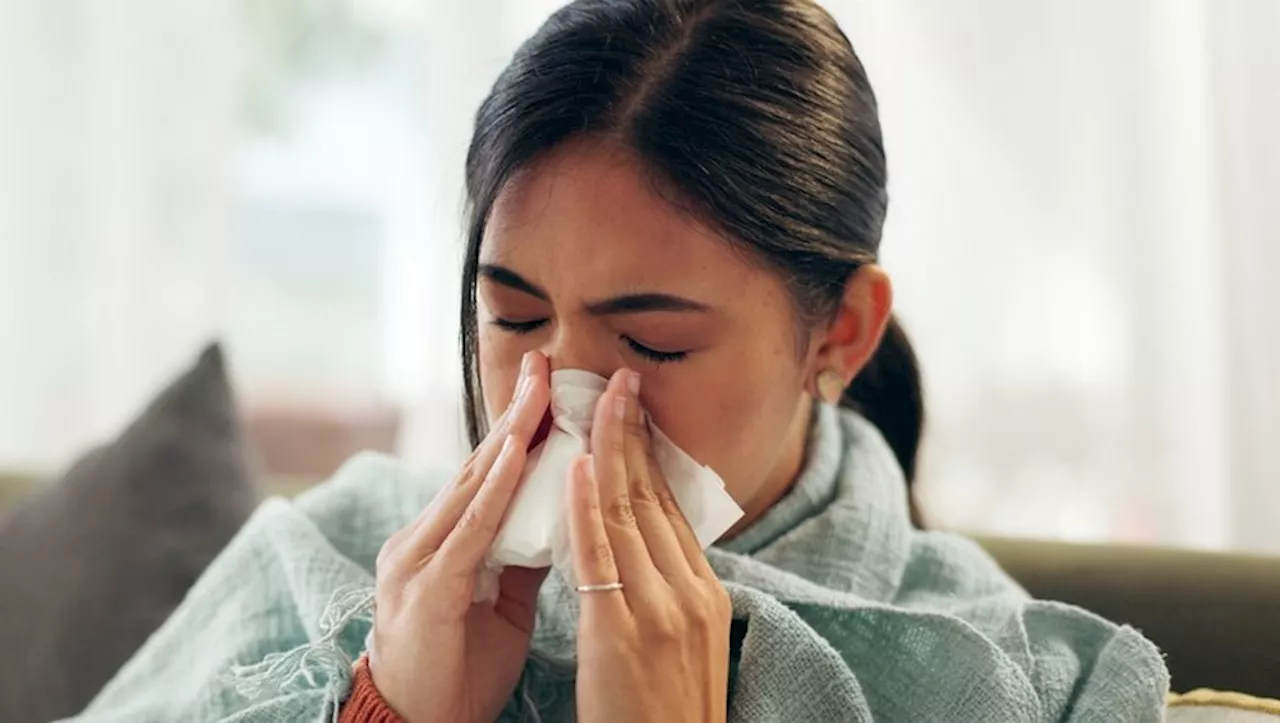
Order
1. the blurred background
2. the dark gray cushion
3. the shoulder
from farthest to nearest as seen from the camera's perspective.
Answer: the blurred background → the dark gray cushion → the shoulder

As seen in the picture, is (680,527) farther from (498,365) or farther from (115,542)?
(115,542)

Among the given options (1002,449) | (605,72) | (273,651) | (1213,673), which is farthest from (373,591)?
(1002,449)

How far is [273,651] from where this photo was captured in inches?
44.3

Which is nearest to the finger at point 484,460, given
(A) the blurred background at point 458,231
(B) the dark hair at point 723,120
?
(B) the dark hair at point 723,120

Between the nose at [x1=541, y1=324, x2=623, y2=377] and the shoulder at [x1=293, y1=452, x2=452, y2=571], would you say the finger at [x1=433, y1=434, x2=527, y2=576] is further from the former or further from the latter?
the shoulder at [x1=293, y1=452, x2=452, y2=571]

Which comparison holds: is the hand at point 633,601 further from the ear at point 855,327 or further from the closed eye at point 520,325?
the ear at point 855,327

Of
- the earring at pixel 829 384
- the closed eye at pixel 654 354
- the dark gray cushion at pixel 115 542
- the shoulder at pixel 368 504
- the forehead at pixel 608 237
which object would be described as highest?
the forehead at pixel 608 237

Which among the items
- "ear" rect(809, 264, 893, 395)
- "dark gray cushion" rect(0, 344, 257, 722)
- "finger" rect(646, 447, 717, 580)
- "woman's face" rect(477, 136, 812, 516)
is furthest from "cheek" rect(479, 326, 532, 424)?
"dark gray cushion" rect(0, 344, 257, 722)

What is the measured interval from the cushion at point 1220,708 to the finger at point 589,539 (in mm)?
405

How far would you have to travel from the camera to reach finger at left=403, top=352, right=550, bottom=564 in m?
0.94

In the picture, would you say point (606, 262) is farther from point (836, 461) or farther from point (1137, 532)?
point (1137, 532)

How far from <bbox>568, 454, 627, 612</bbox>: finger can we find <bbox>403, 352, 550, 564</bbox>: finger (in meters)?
0.05

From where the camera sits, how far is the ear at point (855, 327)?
42.3 inches

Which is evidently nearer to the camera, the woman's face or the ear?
the woman's face
